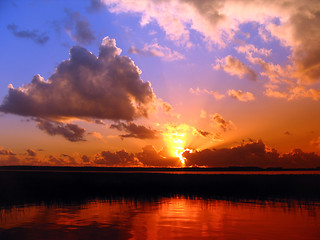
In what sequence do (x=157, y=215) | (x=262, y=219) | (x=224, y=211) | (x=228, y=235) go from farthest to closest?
1. (x=224, y=211)
2. (x=157, y=215)
3. (x=262, y=219)
4. (x=228, y=235)

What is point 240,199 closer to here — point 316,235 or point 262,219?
point 262,219

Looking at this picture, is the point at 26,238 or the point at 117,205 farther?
the point at 117,205

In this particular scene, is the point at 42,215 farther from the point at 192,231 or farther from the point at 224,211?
the point at 224,211

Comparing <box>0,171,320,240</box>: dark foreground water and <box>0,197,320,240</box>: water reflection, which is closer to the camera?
<box>0,197,320,240</box>: water reflection

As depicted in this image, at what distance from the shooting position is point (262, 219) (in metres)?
28.7

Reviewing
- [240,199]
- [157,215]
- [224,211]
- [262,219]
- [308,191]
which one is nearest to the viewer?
[262,219]

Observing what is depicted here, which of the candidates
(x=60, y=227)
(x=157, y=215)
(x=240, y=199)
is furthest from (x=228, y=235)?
(x=240, y=199)

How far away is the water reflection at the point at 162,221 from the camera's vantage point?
74.5 feet

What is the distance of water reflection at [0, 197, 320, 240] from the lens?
2270 cm

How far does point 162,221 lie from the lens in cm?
2772

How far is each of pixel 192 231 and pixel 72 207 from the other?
51.7 feet

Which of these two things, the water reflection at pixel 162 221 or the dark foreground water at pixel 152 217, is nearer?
the water reflection at pixel 162 221

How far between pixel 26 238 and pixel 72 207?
44.6 feet

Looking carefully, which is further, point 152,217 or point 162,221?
point 152,217
